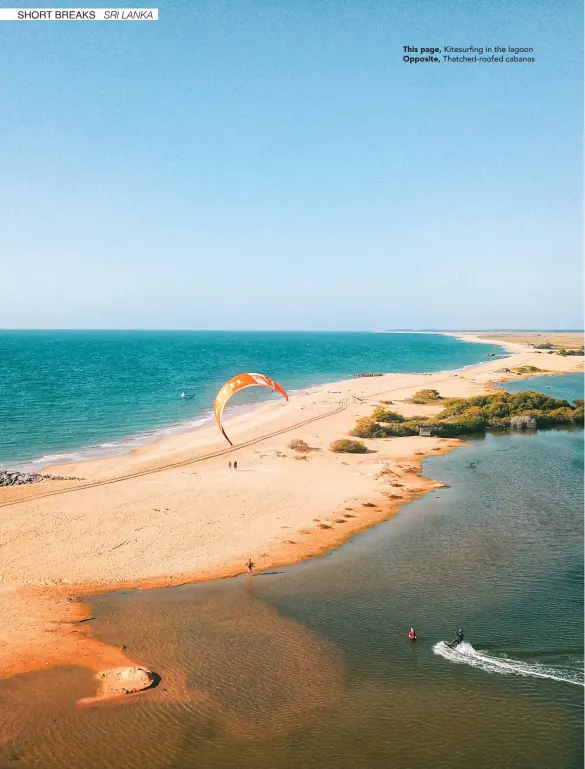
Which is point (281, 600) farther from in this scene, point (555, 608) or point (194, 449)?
point (194, 449)

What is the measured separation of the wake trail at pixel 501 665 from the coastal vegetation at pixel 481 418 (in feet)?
119

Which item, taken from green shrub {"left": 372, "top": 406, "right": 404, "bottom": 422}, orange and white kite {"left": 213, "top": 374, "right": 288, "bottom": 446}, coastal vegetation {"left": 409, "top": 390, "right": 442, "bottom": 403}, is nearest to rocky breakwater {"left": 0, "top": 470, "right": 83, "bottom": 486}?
orange and white kite {"left": 213, "top": 374, "right": 288, "bottom": 446}

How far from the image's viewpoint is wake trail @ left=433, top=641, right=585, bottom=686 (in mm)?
18766

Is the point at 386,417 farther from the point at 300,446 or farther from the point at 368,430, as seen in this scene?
the point at 300,446

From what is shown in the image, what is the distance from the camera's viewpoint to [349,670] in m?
19.0

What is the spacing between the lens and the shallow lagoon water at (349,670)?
15516mm

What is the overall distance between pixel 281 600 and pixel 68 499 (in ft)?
60.4

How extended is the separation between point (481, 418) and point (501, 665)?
46.7 metres

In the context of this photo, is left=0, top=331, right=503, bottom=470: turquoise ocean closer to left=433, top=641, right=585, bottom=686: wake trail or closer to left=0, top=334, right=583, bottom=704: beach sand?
left=0, top=334, right=583, bottom=704: beach sand

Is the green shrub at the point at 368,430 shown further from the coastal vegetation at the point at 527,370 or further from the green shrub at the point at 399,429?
the coastal vegetation at the point at 527,370

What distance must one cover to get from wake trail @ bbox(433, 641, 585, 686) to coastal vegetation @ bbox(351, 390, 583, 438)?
3635 cm

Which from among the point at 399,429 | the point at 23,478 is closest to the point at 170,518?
the point at 23,478

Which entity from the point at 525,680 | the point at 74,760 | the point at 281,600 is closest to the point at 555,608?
the point at 525,680

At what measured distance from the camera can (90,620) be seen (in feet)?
71.4
